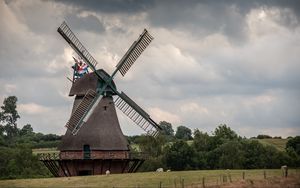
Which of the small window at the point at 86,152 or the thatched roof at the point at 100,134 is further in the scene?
the thatched roof at the point at 100,134

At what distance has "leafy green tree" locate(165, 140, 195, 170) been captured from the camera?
91.4m

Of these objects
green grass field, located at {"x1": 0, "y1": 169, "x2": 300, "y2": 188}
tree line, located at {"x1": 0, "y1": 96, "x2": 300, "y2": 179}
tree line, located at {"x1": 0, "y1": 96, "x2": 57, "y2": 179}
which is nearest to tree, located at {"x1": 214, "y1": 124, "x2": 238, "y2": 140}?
tree line, located at {"x1": 0, "y1": 96, "x2": 300, "y2": 179}

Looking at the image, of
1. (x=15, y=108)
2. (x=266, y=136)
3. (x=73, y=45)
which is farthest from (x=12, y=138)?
(x=73, y=45)

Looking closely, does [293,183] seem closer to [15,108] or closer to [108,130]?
[108,130]

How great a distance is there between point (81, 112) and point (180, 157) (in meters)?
38.6

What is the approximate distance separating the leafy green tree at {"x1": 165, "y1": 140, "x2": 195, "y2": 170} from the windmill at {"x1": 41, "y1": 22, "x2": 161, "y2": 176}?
33.5 metres

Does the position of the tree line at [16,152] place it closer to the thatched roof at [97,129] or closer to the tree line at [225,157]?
the tree line at [225,157]

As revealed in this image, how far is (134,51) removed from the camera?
59.3 m

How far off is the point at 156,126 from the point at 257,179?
671 inches

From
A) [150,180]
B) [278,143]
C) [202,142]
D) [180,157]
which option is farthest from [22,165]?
[278,143]

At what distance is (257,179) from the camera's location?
43531mm

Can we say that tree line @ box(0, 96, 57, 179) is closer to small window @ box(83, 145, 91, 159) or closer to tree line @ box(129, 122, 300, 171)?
tree line @ box(129, 122, 300, 171)

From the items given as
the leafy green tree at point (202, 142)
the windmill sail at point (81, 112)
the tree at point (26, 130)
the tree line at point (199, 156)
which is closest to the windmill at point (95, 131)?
the windmill sail at point (81, 112)

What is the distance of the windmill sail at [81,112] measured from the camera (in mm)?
55406
